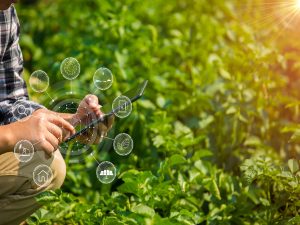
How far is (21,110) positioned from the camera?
2.91 metres

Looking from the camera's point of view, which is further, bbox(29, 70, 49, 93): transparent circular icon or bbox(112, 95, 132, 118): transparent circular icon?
bbox(29, 70, 49, 93): transparent circular icon

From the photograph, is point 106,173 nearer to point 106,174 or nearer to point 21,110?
point 106,174

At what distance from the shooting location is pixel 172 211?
2875 mm

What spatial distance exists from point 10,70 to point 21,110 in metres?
0.20

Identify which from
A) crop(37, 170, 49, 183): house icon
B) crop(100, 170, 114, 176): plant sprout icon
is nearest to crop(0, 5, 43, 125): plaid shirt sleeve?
crop(37, 170, 49, 183): house icon

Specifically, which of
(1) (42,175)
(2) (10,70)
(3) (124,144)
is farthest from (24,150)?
(2) (10,70)

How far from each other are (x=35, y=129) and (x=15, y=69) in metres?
0.77

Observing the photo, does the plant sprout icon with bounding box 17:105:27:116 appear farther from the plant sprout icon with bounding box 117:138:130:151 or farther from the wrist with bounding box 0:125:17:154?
the wrist with bounding box 0:125:17:154

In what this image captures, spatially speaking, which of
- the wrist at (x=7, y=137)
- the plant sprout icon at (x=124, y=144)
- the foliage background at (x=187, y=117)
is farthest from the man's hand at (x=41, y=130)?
the plant sprout icon at (x=124, y=144)

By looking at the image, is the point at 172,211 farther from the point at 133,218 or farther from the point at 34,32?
the point at 34,32

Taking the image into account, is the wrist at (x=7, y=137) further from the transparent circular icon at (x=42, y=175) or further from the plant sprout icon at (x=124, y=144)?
the plant sprout icon at (x=124, y=144)

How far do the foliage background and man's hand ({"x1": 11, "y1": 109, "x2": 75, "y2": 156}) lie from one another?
408 mm

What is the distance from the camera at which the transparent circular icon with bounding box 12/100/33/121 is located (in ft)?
9.46

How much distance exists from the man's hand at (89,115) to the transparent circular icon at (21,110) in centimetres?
28
